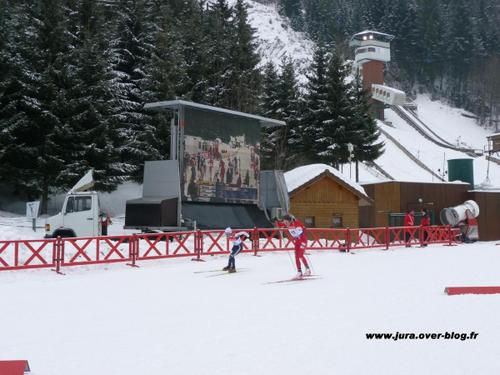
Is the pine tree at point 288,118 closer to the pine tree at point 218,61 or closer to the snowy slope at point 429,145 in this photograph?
the pine tree at point 218,61

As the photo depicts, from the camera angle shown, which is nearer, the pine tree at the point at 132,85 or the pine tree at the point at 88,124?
the pine tree at the point at 88,124

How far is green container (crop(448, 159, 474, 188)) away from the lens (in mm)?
44000

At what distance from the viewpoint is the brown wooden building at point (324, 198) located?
33031mm

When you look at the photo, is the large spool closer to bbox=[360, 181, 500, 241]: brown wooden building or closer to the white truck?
bbox=[360, 181, 500, 241]: brown wooden building

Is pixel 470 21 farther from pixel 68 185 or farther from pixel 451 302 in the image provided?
pixel 451 302

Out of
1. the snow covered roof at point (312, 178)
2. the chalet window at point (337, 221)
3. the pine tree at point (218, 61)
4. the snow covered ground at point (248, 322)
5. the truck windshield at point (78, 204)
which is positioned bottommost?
the snow covered ground at point (248, 322)

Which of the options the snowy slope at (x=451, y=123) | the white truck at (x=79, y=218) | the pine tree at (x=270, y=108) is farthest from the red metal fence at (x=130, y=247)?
the snowy slope at (x=451, y=123)

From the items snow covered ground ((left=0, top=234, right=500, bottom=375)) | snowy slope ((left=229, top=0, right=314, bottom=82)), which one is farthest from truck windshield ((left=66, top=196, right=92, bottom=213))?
snowy slope ((left=229, top=0, right=314, bottom=82))

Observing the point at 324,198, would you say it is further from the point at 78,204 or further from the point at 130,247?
the point at 130,247

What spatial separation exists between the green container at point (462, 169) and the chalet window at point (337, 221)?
1459cm

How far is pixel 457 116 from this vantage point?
112 metres

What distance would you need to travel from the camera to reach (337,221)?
34219mm

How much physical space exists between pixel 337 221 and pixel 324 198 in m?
1.65

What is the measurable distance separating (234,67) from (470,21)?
9494 centimetres
